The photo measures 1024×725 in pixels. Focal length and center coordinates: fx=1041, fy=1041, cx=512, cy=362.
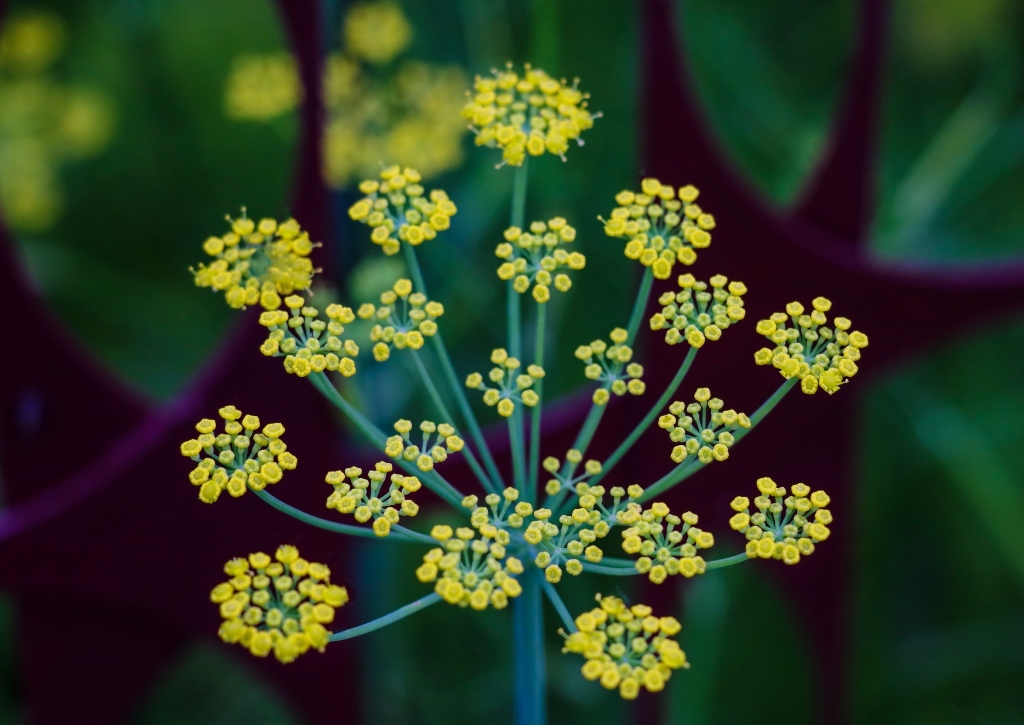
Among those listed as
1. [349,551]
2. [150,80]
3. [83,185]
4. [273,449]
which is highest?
[150,80]

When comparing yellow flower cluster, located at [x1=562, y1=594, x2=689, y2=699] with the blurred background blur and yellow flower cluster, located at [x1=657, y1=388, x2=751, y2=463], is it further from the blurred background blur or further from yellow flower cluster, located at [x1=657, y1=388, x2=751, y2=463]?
the blurred background blur

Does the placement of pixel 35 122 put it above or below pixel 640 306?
above

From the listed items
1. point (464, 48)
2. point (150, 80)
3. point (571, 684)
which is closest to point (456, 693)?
point (571, 684)

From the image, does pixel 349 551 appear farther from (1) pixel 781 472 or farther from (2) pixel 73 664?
(1) pixel 781 472

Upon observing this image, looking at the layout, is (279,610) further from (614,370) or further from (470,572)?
(614,370)

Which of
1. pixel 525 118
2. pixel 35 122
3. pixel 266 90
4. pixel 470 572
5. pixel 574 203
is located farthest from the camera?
pixel 35 122

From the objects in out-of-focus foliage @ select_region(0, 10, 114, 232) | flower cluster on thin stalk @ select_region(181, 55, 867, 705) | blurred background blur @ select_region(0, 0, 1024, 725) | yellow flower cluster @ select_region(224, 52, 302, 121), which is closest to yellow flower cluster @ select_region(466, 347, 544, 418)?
flower cluster on thin stalk @ select_region(181, 55, 867, 705)

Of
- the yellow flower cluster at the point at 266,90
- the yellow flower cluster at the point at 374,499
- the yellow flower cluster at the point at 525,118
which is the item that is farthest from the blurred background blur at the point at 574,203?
the yellow flower cluster at the point at 374,499

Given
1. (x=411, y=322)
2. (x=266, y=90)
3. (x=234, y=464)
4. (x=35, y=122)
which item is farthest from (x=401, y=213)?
(x=35, y=122)
